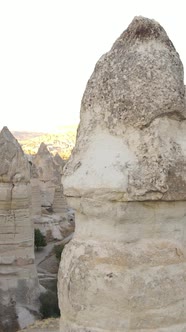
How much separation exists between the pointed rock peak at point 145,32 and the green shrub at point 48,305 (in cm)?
736

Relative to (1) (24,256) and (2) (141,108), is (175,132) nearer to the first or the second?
(2) (141,108)

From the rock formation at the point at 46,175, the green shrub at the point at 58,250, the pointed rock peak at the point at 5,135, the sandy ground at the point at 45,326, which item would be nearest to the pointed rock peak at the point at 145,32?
the sandy ground at the point at 45,326

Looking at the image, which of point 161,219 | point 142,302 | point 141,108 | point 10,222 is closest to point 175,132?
point 141,108

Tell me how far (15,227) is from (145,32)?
7281 mm

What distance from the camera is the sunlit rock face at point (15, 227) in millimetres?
10383

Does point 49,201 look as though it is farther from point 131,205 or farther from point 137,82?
point 131,205

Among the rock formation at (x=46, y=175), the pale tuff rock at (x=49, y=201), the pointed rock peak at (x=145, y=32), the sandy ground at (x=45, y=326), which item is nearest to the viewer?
the pointed rock peak at (x=145, y=32)

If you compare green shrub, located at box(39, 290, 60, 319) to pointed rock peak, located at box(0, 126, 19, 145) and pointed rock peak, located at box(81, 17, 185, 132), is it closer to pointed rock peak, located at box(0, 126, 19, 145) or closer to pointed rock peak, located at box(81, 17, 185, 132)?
pointed rock peak, located at box(0, 126, 19, 145)

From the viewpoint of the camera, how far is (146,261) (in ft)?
11.2

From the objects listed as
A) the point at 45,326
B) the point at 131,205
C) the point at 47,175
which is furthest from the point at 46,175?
the point at 131,205

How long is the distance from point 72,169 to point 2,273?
23.7 ft

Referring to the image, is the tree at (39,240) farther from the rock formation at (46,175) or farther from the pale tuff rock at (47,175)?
the pale tuff rock at (47,175)

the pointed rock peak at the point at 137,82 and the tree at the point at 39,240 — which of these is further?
the tree at the point at 39,240

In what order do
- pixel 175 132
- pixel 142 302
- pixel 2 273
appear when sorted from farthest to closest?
1. pixel 2 273
2. pixel 175 132
3. pixel 142 302
